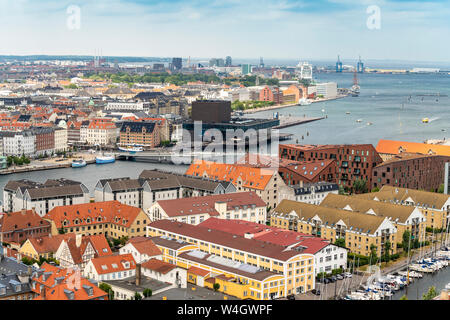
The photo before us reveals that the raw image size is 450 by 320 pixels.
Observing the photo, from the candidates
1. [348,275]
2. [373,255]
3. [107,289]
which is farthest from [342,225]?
[107,289]

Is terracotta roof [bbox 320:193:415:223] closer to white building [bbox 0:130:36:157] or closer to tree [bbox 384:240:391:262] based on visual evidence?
tree [bbox 384:240:391:262]

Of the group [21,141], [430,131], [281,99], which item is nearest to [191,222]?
[21,141]

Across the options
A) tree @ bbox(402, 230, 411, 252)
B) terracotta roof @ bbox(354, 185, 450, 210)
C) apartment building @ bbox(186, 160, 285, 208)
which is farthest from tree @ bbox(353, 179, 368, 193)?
tree @ bbox(402, 230, 411, 252)

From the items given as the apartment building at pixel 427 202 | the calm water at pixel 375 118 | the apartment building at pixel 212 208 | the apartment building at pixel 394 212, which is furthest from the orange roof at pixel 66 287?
the calm water at pixel 375 118

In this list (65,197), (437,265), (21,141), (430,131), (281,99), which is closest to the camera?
(437,265)

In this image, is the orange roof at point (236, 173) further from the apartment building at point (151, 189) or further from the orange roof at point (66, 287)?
the orange roof at point (66, 287)

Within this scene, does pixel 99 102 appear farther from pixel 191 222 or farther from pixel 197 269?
pixel 197 269
